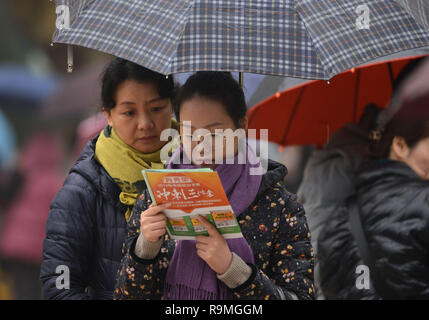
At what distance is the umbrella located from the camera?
6.33 feet

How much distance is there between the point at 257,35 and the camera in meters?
1.95

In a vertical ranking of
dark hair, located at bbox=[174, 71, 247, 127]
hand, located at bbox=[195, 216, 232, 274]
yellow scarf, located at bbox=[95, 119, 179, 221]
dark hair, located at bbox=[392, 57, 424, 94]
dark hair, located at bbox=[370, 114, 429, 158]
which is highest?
dark hair, located at bbox=[392, 57, 424, 94]

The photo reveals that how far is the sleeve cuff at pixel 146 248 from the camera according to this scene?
1.89 m

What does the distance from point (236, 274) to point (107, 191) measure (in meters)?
0.70

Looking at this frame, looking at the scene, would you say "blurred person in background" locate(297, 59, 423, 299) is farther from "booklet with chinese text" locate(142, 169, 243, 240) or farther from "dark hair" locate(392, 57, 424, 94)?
"booklet with chinese text" locate(142, 169, 243, 240)

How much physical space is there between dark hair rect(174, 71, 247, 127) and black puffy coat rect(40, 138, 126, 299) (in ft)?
1.56

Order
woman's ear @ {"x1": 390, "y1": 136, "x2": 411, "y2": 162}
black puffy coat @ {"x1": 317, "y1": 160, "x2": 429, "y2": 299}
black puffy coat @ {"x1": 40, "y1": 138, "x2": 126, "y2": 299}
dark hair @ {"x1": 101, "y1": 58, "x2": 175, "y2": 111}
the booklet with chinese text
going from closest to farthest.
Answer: the booklet with chinese text
black puffy coat @ {"x1": 40, "y1": 138, "x2": 126, "y2": 299}
dark hair @ {"x1": 101, "y1": 58, "x2": 175, "y2": 111}
black puffy coat @ {"x1": 317, "y1": 160, "x2": 429, "y2": 299}
woman's ear @ {"x1": 390, "y1": 136, "x2": 411, "y2": 162}

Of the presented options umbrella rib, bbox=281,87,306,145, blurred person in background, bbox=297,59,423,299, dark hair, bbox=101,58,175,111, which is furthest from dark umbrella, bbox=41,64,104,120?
dark hair, bbox=101,58,175,111

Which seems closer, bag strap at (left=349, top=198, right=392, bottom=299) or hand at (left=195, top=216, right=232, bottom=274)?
hand at (left=195, top=216, right=232, bottom=274)

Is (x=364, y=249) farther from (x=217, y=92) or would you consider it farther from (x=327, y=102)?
(x=217, y=92)

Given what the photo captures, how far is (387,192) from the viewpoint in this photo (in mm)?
2932

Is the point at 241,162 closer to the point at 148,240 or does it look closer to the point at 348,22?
the point at 148,240

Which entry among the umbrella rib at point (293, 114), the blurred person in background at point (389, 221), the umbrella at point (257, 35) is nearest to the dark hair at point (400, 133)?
the blurred person in background at point (389, 221)
